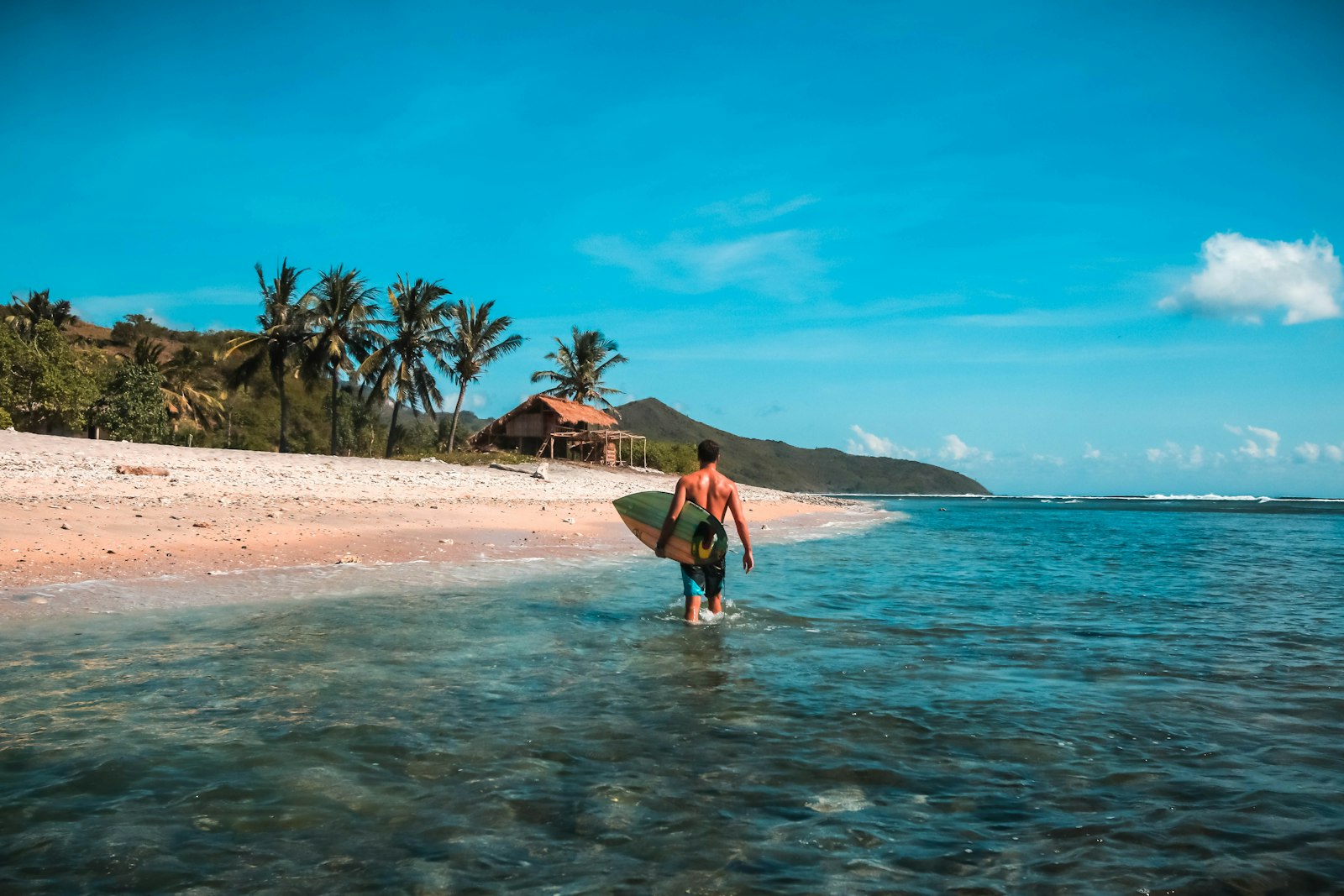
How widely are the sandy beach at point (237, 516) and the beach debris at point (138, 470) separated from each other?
32 mm

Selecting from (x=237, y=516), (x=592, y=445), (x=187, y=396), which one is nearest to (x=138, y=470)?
(x=237, y=516)

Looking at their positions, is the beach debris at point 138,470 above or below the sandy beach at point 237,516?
above

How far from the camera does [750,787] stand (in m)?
4.24

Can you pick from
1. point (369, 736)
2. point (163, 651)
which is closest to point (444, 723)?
point (369, 736)

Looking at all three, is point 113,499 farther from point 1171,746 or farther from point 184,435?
point 184,435

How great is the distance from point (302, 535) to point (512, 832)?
37.7 ft

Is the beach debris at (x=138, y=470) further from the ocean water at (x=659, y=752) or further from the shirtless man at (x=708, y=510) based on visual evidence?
the shirtless man at (x=708, y=510)

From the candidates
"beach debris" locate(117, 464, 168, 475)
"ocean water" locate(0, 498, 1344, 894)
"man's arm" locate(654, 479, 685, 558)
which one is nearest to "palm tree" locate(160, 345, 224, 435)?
"beach debris" locate(117, 464, 168, 475)

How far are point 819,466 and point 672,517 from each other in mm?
173634

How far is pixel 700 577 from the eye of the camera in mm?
9109

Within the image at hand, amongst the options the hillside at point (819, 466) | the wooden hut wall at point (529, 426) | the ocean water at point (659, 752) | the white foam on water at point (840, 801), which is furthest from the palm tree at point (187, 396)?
the hillside at point (819, 466)

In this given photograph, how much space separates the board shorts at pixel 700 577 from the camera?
29.7 feet

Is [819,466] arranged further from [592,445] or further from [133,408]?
[133,408]

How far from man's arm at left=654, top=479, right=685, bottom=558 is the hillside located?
134051 millimetres
